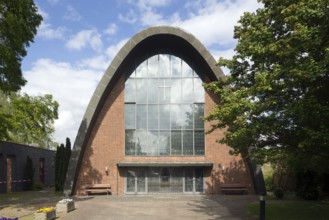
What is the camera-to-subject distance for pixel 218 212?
58.5 ft

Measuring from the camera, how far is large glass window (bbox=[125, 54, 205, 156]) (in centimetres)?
2786

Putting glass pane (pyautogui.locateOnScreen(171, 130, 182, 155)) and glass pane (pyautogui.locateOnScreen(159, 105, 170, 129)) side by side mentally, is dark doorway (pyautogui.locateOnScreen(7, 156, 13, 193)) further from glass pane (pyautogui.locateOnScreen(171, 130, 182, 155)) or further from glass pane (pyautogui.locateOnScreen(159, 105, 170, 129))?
glass pane (pyautogui.locateOnScreen(171, 130, 182, 155))

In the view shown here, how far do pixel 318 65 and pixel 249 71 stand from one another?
16.6 ft

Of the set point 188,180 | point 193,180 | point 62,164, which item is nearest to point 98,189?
point 62,164

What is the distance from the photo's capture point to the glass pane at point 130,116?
28109 mm

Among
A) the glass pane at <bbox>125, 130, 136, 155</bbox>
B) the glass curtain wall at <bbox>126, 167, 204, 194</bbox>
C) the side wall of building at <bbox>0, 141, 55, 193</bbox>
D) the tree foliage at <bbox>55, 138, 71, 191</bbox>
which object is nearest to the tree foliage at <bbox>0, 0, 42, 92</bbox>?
the side wall of building at <bbox>0, 141, 55, 193</bbox>

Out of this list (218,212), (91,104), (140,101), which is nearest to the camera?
(218,212)

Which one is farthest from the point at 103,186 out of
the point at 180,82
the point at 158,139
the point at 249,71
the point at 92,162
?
the point at 249,71

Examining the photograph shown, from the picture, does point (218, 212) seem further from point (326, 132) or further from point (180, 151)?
point (180, 151)

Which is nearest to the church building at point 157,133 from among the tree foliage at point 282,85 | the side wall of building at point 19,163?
the side wall of building at point 19,163

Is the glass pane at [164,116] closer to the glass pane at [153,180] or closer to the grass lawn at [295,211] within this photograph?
the glass pane at [153,180]

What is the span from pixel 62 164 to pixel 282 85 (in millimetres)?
21482

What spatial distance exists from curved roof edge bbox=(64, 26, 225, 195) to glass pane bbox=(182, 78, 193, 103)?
1415 mm

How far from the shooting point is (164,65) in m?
28.9
